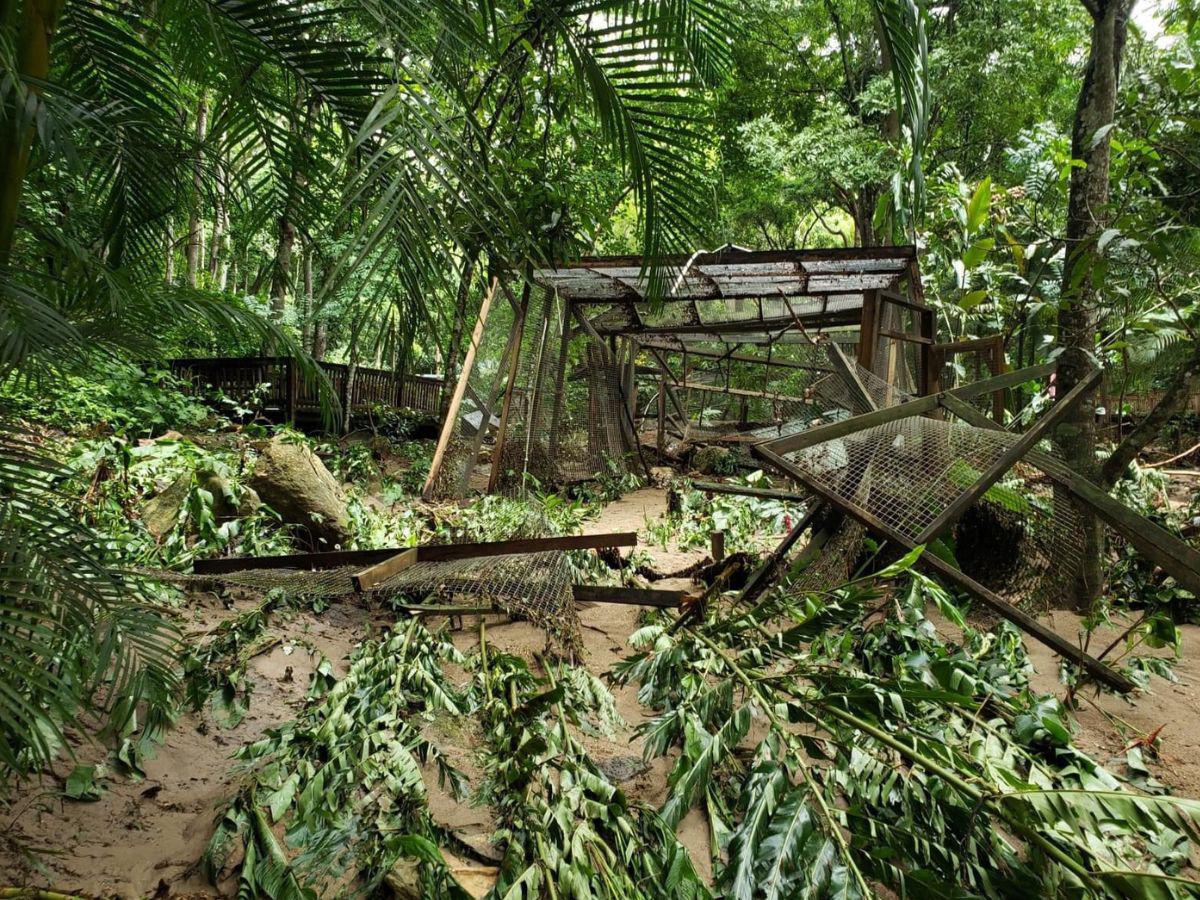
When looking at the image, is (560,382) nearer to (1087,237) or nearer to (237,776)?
(1087,237)

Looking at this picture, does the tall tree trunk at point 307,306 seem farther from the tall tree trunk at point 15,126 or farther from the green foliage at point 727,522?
the green foliage at point 727,522

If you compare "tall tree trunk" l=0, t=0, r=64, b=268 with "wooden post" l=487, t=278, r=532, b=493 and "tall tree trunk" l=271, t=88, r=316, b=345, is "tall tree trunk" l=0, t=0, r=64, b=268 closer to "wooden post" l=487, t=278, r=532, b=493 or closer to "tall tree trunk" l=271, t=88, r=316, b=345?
"tall tree trunk" l=271, t=88, r=316, b=345

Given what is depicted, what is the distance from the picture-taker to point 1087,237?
3428mm

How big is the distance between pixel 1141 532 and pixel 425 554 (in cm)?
282

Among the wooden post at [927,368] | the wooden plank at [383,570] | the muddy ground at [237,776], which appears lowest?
the muddy ground at [237,776]

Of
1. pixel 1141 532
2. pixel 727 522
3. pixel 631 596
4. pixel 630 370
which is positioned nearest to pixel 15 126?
pixel 631 596

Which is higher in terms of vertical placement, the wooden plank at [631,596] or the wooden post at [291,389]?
the wooden post at [291,389]

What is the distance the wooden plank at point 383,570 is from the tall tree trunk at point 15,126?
58.7 inches

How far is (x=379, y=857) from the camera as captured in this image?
1.65 m

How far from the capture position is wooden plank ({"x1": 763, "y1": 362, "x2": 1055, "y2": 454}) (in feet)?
9.21

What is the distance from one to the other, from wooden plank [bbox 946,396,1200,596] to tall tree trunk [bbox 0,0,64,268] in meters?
3.24

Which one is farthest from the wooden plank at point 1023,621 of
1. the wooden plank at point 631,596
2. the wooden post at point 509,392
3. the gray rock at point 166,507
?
the wooden post at point 509,392

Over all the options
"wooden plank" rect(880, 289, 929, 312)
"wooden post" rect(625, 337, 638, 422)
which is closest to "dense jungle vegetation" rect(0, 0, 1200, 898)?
"wooden plank" rect(880, 289, 929, 312)

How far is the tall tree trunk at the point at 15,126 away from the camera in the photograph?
1218mm
